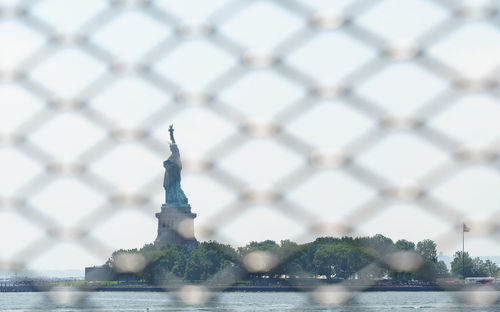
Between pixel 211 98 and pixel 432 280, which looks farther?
pixel 432 280

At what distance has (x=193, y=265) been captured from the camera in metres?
32.2

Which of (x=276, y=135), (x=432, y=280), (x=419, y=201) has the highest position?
(x=276, y=135)

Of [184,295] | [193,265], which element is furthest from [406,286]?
[184,295]

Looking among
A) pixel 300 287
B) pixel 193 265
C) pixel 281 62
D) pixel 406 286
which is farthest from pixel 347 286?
pixel 406 286

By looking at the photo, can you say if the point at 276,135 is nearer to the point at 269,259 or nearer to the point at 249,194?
the point at 249,194

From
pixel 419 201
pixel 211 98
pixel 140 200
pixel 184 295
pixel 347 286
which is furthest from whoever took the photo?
pixel 184 295

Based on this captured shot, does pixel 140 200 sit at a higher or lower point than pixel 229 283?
higher

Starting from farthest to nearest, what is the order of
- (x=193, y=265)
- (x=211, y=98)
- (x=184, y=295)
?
(x=193, y=265) < (x=184, y=295) < (x=211, y=98)

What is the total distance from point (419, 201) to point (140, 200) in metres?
1.08

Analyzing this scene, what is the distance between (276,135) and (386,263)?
89 cm

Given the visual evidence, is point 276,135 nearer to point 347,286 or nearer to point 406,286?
point 347,286

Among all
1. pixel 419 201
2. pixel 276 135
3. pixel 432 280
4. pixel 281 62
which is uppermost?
pixel 281 62

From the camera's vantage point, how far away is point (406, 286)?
176 ft

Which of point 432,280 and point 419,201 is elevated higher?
point 419,201
